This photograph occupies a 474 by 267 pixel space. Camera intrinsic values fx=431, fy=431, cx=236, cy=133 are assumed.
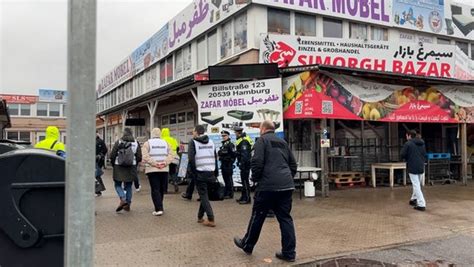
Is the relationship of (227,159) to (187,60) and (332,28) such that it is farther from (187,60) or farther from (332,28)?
(187,60)

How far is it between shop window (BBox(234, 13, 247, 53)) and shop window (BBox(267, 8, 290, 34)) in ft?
2.65

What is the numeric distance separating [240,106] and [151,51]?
13200mm

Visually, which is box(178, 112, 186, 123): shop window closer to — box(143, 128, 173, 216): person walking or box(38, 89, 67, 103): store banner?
box(143, 128, 173, 216): person walking

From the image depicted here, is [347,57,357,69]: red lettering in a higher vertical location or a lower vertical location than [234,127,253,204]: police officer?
higher

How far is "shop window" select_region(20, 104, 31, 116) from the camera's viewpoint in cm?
5131

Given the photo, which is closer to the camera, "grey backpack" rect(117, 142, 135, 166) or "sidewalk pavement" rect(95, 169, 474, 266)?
"sidewalk pavement" rect(95, 169, 474, 266)

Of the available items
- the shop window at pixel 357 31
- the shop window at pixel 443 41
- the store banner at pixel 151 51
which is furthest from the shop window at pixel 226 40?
the shop window at pixel 443 41

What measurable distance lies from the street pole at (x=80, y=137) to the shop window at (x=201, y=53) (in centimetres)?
1483

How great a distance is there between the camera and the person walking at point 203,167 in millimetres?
7379

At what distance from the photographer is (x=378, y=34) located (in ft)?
54.2

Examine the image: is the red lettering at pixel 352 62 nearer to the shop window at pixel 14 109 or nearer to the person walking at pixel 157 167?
the person walking at pixel 157 167

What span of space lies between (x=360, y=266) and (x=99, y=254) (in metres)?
3.41

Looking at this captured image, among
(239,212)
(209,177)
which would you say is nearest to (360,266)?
(209,177)

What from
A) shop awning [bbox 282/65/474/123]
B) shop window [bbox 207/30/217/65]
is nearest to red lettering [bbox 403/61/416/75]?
shop awning [bbox 282/65/474/123]
